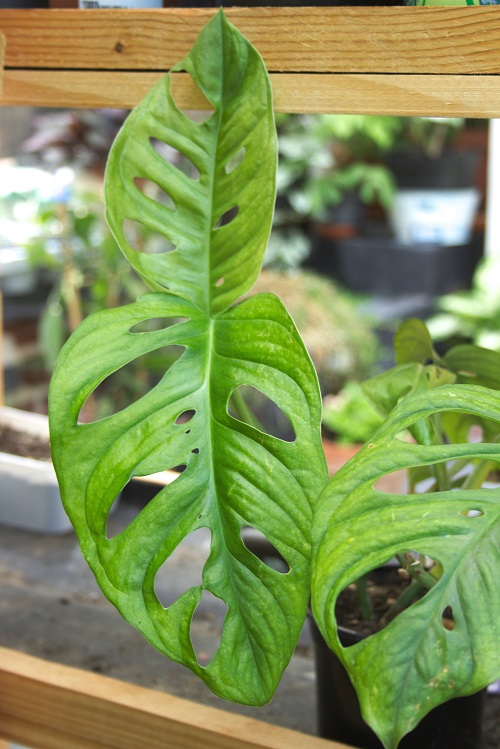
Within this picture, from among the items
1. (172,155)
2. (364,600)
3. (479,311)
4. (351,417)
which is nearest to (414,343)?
(364,600)

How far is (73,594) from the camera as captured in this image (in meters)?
1.04

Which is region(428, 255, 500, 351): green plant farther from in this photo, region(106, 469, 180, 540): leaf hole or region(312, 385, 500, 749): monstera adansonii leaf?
region(312, 385, 500, 749): monstera adansonii leaf

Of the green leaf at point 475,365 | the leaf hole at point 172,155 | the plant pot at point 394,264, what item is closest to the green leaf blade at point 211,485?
the green leaf at point 475,365

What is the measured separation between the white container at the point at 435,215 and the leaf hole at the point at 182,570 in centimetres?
199

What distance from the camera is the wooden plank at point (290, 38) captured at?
1.92 feet

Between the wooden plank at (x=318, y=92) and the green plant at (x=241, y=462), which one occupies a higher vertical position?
the wooden plank at (x=318, y=92)

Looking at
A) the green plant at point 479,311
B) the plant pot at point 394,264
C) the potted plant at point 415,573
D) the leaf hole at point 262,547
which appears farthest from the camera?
the plant pot at point 394,264

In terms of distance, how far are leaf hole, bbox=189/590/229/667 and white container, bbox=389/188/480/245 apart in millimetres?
2118

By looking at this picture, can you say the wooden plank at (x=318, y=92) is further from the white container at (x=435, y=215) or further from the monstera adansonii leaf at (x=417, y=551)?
the white container at (x=435, y=215)

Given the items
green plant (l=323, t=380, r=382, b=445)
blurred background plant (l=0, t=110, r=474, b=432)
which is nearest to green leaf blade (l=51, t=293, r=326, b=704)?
blurred background plant (l=0, t=110, r=474, b=432)

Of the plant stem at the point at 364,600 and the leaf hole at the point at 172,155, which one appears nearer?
the plant stem at the point at 364,600

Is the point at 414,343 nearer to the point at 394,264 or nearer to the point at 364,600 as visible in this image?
the point at 364,600

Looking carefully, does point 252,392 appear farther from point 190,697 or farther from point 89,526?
point 89,526

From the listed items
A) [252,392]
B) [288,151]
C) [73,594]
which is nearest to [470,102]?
[73,594]
